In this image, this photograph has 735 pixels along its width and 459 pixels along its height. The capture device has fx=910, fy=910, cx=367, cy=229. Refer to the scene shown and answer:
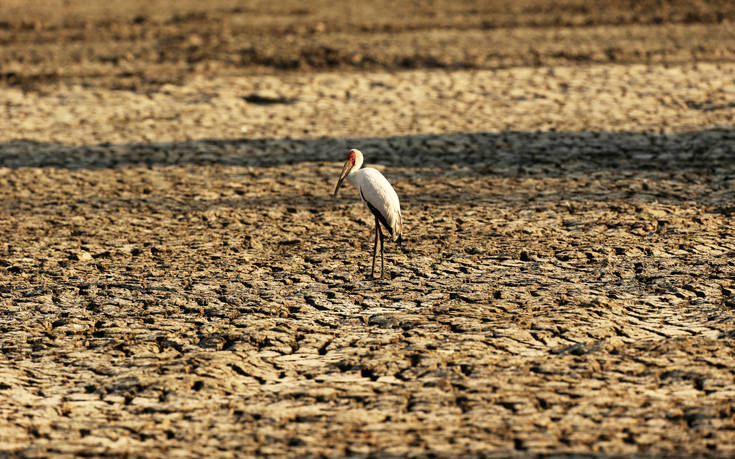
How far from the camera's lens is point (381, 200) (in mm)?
5637

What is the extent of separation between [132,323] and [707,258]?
3.63 m

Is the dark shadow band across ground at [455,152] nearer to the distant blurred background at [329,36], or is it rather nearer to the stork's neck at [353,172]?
the stork's neck at [353,172]

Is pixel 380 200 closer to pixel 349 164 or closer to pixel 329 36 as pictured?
pixel 349 164

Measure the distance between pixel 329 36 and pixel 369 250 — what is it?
782 cm

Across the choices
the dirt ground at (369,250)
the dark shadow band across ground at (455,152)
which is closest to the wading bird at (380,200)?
the dirt ground at (369,250)

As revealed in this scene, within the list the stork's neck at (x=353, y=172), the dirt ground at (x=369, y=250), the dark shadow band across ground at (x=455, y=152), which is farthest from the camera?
the dark shadow band across ground at (x=455, y=152)

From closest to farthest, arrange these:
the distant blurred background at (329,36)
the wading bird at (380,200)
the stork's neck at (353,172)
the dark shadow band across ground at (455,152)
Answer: the wading bird at (380,200), the stork's neck at (353,172), the dark shadow band across ground at (455,152), the distant blurred background at (329,36)

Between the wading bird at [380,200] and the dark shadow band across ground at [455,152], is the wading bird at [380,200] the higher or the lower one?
the lower one

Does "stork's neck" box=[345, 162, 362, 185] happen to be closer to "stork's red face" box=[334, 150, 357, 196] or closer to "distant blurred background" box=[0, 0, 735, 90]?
"stork's red face" box=[334, 150, 357, 196]

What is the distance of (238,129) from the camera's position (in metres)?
9.30

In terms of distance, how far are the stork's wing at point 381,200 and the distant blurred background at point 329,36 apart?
602 cm

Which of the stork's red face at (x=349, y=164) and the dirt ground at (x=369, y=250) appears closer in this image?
the dirt ground at (x=369, y=250)

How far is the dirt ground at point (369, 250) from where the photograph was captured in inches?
162

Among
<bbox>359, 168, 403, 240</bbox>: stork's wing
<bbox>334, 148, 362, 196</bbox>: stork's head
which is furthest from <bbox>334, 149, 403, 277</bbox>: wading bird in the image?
<bbox>334, 148, 362, 196</bbox>: stork's head
